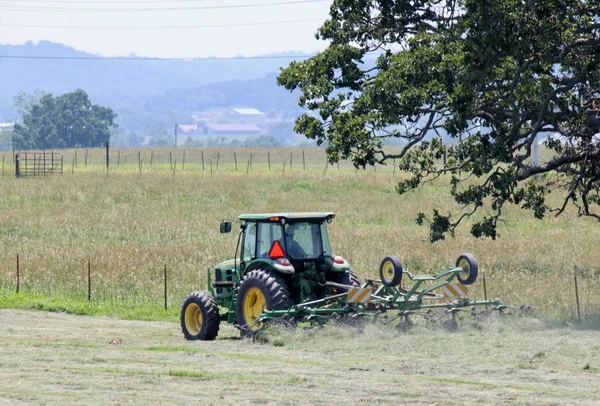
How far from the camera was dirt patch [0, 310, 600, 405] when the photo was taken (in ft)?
41.1

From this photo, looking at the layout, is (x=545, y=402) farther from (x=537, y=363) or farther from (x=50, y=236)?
(x=50, y=236)

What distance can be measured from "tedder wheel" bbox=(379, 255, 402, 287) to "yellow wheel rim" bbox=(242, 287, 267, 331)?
2.20 meters

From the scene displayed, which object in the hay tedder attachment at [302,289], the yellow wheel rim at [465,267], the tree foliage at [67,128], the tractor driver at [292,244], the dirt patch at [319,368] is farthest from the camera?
the tree foliage at [67,128]

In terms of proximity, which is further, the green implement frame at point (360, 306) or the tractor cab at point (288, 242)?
the tractor cab at point (288, 242)

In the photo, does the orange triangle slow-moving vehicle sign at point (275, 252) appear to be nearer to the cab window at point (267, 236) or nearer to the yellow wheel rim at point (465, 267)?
the cab window at point (267, 236)

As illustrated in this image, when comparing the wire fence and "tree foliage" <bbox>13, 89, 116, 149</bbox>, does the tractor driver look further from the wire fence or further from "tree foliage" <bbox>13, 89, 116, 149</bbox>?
"tree foliage" <bbox>13, 89, 116, 149</bbox>

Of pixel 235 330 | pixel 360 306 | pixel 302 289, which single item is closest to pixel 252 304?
pixel 302 289

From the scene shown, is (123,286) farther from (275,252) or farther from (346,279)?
(346,279)

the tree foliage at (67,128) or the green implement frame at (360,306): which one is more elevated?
the tree foliage at (67,128)

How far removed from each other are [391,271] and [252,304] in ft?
8.61

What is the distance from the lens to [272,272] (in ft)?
60.4

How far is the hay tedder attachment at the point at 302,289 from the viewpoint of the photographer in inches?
696

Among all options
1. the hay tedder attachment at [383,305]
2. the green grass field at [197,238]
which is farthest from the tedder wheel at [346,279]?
the green grass field at [197,238]

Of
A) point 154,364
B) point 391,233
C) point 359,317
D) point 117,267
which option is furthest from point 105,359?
point 391,233
